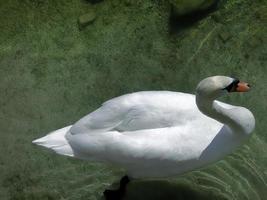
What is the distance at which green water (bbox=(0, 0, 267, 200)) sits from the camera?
338cm

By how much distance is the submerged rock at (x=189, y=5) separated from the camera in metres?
3.89

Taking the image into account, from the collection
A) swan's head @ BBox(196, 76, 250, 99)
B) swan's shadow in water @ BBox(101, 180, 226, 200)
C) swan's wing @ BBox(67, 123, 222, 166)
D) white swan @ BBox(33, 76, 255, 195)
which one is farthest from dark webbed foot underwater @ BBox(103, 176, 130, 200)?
swan's head @ BBox(196, 76, 250, 99)

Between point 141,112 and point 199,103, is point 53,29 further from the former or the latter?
point 199,103

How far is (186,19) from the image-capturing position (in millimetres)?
3949

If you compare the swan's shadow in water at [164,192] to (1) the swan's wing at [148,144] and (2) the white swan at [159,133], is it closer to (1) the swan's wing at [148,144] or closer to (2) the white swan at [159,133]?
(2) the white swan at [159,133]

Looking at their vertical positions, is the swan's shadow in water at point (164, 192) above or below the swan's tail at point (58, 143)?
below

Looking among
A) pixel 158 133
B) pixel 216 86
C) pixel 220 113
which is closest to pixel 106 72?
pixel 158 133

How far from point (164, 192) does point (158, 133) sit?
0.59 m

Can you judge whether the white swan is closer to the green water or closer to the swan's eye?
the swan's eye

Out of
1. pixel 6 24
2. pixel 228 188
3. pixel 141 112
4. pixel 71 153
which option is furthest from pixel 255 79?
pixel 6 24

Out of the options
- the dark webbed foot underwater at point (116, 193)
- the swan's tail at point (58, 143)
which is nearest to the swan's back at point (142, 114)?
the swan's tail at point (58, 143)

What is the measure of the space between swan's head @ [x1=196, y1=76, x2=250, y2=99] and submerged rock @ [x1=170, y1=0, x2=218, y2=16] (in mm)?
1343

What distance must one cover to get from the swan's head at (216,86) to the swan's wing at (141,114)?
1.04ft

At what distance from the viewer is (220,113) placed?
9.18 ft
